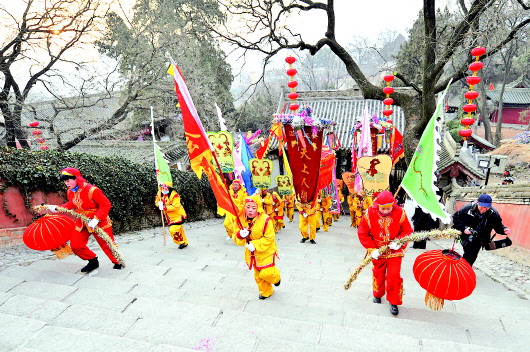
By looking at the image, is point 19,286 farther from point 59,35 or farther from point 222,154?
point 59,35

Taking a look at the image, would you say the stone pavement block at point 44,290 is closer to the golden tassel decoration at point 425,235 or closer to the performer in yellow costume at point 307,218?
the golden tassel decoration at point 425,235

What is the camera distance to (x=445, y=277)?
3193mm

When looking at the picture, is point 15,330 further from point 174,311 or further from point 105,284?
point 174,311

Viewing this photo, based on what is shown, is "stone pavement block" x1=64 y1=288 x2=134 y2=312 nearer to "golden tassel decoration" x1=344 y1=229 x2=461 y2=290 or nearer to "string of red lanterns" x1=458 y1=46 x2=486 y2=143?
"golden tassel decoration" x1=344 y1=229 x2=461 y2=290

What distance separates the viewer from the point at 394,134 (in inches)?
314

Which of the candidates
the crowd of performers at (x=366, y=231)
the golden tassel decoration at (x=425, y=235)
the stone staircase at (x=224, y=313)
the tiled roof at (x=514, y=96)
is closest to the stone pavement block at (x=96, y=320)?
the stone staircase at (x=224, y=313)

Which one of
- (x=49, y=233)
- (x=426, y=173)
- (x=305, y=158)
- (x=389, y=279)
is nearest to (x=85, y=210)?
(x=49, y=233)

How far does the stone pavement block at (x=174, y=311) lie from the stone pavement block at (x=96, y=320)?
0.14m

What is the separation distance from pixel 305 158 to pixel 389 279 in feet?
10.7

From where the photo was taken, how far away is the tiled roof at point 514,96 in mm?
29464

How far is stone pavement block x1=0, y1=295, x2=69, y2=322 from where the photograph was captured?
3293mm

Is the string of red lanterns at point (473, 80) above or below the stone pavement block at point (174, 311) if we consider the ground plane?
above

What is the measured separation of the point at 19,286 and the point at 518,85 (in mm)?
40215

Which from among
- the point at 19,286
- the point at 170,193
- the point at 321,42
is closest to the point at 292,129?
→ the point at 170,193
